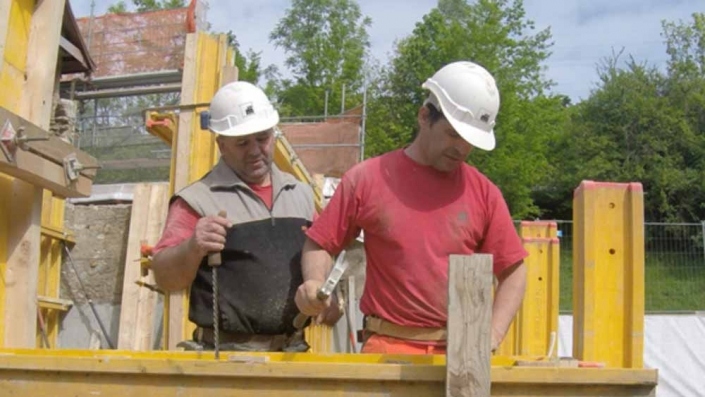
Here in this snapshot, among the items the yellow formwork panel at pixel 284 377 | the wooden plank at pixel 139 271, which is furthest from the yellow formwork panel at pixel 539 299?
the yellow formwork panel at pixel 284 377

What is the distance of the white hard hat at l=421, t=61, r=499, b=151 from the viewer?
3109 mm

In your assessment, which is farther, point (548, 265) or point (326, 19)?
point (326, 19)

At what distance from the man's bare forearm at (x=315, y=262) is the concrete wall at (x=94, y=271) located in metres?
7.65

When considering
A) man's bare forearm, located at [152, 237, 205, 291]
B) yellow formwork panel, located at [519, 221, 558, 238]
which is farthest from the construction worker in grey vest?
yellow formwork panel, located at [519, 221, 558, 238]

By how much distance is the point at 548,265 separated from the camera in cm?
Answer: 759

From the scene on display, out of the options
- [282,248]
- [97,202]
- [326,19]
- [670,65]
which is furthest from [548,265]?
[326,19]

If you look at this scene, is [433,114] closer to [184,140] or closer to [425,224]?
[425,224]

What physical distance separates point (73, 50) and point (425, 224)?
9888 mm

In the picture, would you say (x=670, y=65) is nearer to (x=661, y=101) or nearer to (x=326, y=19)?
(x=661, y=101)

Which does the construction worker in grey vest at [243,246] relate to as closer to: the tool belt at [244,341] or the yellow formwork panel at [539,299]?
the tool belt at [244,341]

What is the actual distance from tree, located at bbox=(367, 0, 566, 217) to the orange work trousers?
1022 inches

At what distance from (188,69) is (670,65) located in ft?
113

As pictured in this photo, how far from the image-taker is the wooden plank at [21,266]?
159 inches

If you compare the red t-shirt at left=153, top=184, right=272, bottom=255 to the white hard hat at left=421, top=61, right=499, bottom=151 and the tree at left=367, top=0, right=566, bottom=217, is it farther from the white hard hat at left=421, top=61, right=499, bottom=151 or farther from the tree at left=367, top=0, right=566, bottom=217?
the tree at left=367, top=0, right=566, bottom=217
